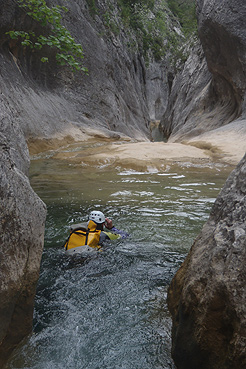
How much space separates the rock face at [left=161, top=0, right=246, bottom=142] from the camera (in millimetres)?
14367

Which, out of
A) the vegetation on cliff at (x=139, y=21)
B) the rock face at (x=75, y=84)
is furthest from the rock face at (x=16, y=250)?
the vegetation on cliff at (x=139, y=21)

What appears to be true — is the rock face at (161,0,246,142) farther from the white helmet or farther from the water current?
the white helmet

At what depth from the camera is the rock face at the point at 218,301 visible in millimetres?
1917

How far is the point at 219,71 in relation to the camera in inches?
655

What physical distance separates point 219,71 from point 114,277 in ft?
49.6

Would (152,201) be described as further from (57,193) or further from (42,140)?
(42,140)

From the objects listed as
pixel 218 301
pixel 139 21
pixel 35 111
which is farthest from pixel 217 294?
pixel 139 21

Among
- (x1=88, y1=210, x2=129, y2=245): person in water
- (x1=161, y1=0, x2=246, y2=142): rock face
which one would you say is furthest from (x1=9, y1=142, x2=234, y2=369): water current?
(x1=161, y1=0, x2=246, y2=142): rock face

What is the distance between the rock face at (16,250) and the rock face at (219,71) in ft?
44.8

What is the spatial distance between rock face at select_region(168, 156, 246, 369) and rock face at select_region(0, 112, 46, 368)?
46.4 inches

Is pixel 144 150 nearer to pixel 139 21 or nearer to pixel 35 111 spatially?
pixel 35 111

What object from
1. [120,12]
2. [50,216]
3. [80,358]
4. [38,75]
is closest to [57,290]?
[80,358]

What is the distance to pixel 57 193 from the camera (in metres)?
7.31

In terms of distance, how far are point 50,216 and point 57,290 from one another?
249 cm
